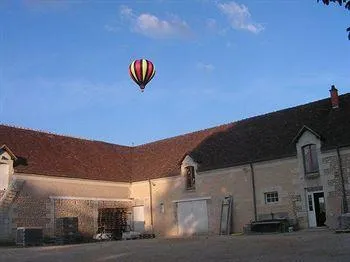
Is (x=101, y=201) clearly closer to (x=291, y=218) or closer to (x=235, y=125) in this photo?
(x=235, y=125)

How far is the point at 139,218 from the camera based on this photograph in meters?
31.3

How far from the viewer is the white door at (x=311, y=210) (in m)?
23.2

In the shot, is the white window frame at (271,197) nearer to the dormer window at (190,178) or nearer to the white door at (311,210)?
the white door at (311,210)

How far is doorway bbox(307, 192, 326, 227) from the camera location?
2311 cm

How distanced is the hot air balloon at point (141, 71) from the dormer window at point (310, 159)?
896 centimetres

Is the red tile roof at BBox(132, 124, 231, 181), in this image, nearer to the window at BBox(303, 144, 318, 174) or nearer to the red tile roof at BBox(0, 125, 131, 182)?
the red tile roof at BBox(0, 125, 131, 182)

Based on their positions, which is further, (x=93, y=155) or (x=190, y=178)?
(x=93, y=155)

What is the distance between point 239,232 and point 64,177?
33.7 ft

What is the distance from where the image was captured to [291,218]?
78.3 feet

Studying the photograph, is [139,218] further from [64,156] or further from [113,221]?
[64,156]

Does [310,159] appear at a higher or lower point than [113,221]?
higher

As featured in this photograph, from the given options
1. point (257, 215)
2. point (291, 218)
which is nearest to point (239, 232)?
point (257, 215)

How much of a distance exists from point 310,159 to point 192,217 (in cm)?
798

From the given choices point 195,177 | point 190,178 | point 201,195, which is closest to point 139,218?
point 190,178
